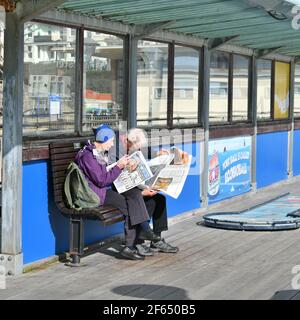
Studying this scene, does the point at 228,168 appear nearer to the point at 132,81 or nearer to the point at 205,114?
the point at 205,114

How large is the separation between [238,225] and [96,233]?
2.02 m

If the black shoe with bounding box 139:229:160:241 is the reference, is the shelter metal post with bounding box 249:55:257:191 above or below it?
above

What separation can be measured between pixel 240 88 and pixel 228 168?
1.44 metres

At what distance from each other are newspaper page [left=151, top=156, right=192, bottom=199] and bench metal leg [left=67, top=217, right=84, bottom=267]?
1064mm

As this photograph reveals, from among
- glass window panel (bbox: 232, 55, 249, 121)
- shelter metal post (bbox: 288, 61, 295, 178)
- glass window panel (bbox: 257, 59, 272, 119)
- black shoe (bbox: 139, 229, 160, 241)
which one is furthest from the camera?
shelter metal post (bbox: 288, 61, 295, 178)

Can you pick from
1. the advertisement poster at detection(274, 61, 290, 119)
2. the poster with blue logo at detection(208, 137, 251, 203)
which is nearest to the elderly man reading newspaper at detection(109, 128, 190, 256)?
the poster with blue logo at detection(208, 137, 251, 203)

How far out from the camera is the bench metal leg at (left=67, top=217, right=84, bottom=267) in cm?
630

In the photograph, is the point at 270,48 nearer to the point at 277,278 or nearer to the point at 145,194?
the point at 145,194

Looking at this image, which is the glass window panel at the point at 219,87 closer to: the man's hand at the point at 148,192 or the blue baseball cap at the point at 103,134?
the man's hand at the point at 148,192

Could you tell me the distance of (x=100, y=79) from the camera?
7.38 m

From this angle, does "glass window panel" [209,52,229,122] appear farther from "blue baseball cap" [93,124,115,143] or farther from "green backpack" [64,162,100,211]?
"green backpack" [64,162,100,211]

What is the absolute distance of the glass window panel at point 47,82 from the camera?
20.6 feet

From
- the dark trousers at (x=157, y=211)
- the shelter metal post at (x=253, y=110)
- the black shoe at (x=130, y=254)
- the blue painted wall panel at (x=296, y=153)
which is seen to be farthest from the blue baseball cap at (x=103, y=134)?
the blue painted wall panel at (x=296, y=153)
